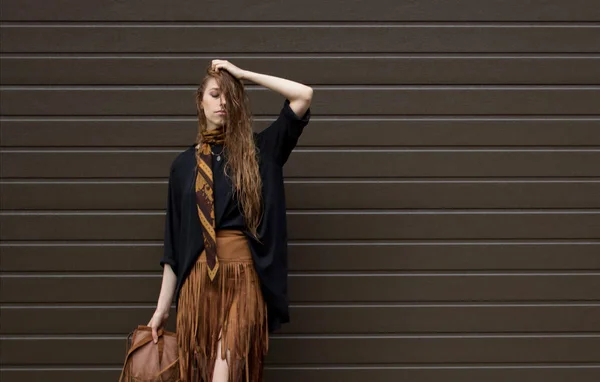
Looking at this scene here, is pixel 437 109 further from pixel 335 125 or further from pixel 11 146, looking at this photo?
pixel 11 146

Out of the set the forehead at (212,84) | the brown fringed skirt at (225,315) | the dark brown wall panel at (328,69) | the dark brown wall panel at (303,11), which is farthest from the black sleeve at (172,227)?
the dark brown wall panel at (303,11)

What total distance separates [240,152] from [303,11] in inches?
47.4

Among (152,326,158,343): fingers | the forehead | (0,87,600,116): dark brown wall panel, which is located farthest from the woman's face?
(152,326,158,343): fingers

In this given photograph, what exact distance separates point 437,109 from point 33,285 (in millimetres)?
2535

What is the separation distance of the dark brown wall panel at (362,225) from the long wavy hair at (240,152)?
0.84 metres

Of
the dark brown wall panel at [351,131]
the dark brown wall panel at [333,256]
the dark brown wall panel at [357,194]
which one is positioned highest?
the dark brown wall panel at [351,131]

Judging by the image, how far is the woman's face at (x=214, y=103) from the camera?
350cm

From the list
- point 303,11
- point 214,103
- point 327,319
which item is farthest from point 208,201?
point 303,11

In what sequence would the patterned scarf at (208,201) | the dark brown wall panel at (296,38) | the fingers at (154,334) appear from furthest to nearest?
the dark brown wall panel at (296,38) → the fingers at (154,334) → the patterned scarf at (208,201)

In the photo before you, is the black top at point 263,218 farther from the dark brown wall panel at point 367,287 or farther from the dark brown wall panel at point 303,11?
the dark brown wall panel at point 303,11

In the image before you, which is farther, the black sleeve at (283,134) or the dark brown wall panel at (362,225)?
the dark brown wall panel at (362,225)

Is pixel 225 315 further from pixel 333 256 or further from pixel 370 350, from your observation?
pixel 370 350

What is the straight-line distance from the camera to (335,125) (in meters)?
4.30

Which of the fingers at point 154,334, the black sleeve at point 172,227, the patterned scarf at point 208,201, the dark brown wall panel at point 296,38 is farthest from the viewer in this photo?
the dark brown wall panel at point 296,38
